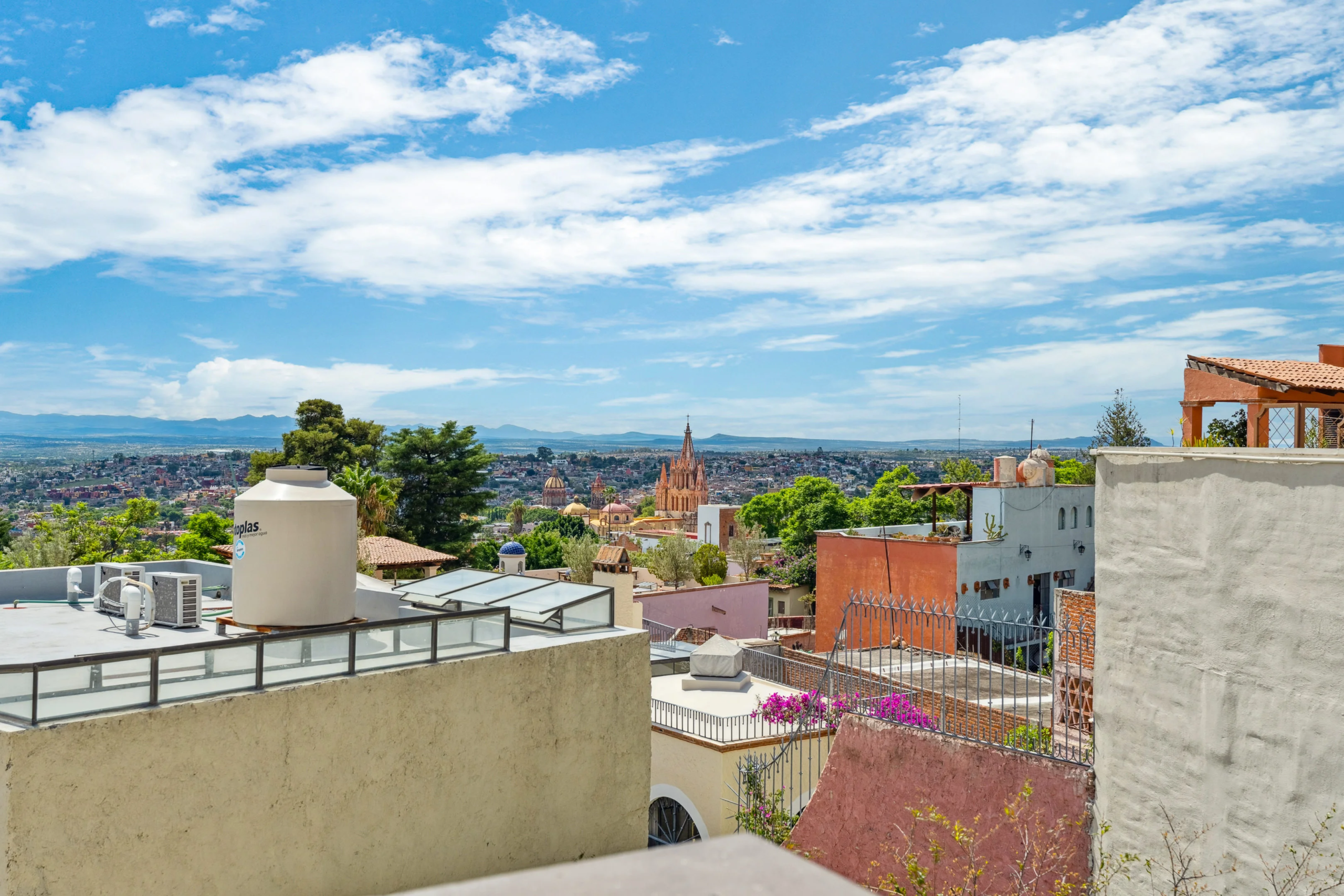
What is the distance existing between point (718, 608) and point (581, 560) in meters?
12.7

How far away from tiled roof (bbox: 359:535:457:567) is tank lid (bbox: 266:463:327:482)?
16766 millimetres

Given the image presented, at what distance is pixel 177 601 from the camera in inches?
341

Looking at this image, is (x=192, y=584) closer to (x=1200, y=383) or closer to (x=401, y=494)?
(x=1200, y=383)

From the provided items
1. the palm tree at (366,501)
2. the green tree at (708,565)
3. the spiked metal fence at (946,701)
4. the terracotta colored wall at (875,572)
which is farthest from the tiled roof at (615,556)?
the green tree at (708,565)

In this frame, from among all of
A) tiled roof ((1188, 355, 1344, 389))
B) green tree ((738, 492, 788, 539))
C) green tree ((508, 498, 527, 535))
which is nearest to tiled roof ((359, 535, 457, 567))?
tiled roof ((1188, 355, 1344, 389))

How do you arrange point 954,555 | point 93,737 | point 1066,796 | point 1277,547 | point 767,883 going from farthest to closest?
point 954,555
point 1066,796
point 1277,547
point 93,737
point 767,883

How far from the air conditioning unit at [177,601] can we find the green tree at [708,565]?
38.6 metres

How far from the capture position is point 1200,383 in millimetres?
11430

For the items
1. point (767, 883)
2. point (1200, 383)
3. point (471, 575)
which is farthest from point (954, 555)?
point (767, 883)

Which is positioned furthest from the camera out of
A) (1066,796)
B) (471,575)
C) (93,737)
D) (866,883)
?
(471,575)

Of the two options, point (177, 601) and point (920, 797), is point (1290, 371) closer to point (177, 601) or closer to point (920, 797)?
point (920, 797)

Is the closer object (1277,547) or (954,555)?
(1277,547)

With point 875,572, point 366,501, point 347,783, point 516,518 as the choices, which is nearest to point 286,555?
point 347,783

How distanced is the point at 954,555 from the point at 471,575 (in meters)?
17.8
